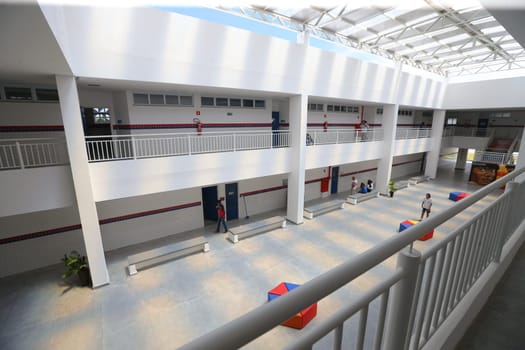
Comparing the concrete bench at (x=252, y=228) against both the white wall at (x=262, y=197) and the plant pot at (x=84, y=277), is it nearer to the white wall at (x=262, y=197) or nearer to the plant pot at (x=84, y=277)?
the white wall at (x=262, y=197)

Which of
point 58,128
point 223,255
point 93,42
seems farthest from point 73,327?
point 93,42

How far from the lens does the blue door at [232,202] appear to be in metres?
11.6

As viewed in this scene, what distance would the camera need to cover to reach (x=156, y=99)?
29.9 ft

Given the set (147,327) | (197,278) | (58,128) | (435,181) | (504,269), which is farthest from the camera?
(435,181)

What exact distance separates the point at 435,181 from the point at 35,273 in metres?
23.6

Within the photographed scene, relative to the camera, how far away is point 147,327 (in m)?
5.64

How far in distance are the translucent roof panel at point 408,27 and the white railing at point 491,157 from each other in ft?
19.9

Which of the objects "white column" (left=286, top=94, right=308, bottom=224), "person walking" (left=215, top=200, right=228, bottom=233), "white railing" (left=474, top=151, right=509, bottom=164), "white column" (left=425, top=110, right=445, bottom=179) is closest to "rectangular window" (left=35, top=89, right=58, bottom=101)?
"person walking" (left=215, top=200, right=228, bottom=233)

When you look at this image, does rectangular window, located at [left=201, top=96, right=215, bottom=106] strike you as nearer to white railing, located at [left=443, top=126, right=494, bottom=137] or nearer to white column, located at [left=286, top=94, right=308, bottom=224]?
white column, located at [left=286, top=94, right=308, bottom=224]

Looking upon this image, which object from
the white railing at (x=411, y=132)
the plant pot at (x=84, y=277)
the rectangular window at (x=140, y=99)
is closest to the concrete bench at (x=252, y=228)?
the plant pot at (x=84, y=277)

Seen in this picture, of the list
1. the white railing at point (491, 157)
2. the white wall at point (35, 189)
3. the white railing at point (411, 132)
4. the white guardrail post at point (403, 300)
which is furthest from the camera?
the white railing at point (411, 132)

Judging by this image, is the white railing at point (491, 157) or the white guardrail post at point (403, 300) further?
the white railing at point (491, 157)

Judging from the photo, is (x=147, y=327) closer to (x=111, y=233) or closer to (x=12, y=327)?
(x=12, y=327)

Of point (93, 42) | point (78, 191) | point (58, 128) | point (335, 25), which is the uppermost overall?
point (335, 25)
